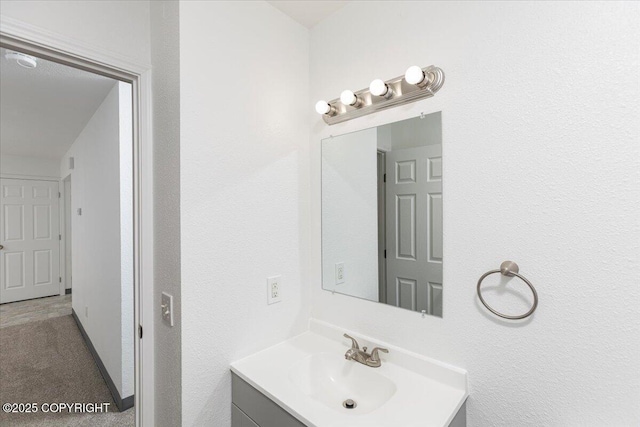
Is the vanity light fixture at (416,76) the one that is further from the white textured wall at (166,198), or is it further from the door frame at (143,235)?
the door frame at (143,235)

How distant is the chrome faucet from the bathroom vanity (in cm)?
2

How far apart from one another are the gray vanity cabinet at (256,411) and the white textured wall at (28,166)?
5359mm

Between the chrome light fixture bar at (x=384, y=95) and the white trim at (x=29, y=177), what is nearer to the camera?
the chrome light fixture bar at (x=384, y=95)

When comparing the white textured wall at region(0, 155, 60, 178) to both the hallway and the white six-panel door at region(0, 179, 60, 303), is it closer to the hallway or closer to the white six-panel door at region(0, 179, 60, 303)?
the white six-panel door at region(0, 179, 60, 303)

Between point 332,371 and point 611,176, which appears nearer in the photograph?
point 611,176

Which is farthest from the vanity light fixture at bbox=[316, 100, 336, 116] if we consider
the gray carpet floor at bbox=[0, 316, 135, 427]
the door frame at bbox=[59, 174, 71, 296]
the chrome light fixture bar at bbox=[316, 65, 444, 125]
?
the door frame at bbox=[59, 174, 71, 296]

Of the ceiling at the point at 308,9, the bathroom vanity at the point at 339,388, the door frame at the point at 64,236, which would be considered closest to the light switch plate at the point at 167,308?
the bathroom vanity at the point at 339,388

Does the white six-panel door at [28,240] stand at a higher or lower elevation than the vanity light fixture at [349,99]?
lower

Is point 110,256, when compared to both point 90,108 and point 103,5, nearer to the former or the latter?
point 90,108

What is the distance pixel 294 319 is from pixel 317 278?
228 millimetres

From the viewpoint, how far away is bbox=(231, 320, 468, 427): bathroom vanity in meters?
0.92

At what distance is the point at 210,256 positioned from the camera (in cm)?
117

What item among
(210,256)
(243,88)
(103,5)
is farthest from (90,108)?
(210,256)

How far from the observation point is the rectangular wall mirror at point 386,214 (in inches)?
44.6
